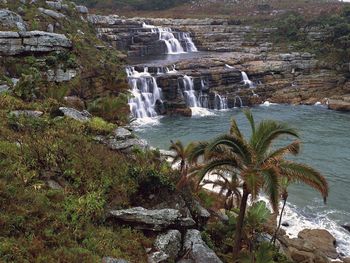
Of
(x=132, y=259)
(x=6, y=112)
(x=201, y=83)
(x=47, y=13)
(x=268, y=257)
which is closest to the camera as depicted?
(x=132, y=259)

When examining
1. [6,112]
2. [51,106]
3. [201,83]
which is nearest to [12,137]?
[6,112]

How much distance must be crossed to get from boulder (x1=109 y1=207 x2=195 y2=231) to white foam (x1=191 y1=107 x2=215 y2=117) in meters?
29.1

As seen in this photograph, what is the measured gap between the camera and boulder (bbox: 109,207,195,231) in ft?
35.2

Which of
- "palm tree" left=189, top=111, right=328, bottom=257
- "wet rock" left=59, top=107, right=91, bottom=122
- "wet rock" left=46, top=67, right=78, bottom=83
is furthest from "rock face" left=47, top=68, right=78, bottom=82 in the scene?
"palm tree" left=189, top=111, right=328, bottom=257

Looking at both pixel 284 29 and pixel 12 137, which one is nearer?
pixel 12 137

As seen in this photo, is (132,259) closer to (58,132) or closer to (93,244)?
(93,244)

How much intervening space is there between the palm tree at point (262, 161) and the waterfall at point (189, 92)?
104ft

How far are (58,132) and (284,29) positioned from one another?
56.8 metres

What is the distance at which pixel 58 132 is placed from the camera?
545 inches

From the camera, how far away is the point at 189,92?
42438mm

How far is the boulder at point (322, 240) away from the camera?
56.6ft

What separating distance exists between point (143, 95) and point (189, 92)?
5544 millimetres

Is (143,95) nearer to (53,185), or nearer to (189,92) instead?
(189,92)

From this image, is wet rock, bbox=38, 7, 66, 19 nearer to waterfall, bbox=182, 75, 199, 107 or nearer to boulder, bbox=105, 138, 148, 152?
waterfall, bbox=182, 75, 199, 107
